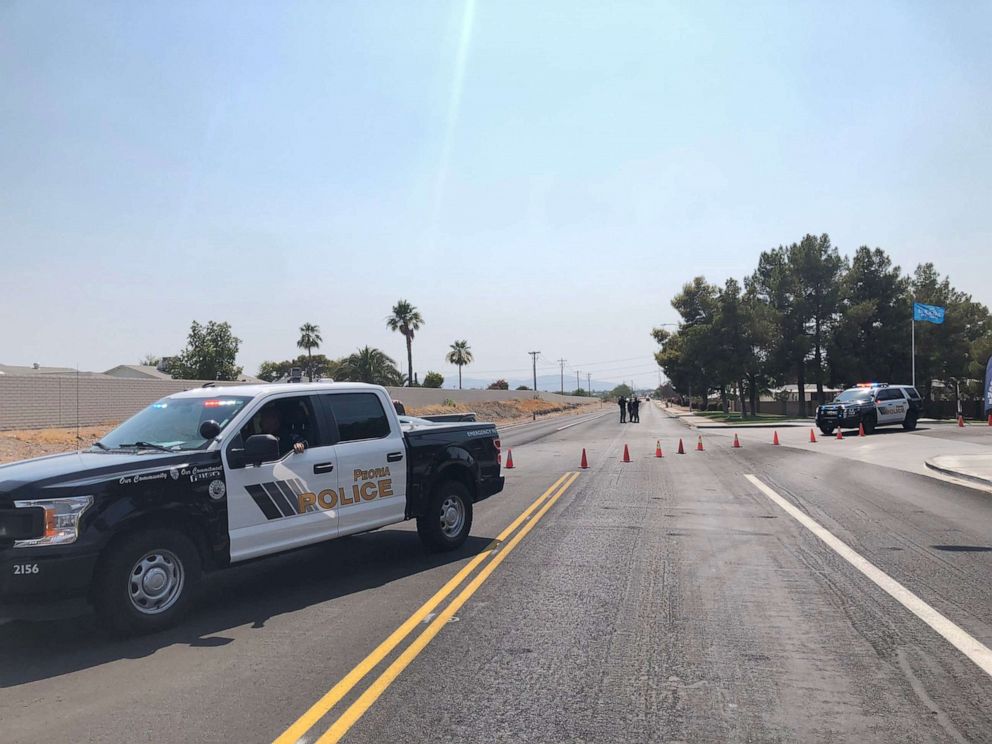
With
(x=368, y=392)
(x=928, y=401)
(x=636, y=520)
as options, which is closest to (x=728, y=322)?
(x=928, y=401)

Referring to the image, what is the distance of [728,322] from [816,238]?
1026 centimetres

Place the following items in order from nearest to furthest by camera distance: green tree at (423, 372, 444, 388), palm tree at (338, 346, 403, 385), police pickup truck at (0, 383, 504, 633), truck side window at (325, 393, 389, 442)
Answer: police pickup truck at (0, 383, 504, 633) → truck side window at (325, 393, 389, 442) → palm tree at (338, 346, 403, 385) → green tree at (423, 372, 444, 388)

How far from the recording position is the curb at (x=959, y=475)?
1517cm

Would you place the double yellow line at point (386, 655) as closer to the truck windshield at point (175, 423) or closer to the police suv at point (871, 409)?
the truck windshield at point (175, 423)

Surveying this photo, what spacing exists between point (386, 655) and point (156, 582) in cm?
205

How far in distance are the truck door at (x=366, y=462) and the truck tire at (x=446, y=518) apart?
427 mm

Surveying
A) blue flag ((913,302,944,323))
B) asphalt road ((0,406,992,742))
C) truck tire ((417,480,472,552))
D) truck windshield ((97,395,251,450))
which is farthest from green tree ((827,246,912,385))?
truck windshield ((97,395,251,450))

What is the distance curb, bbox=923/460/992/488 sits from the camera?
1517 cm

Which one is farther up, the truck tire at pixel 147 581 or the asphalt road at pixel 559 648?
the truck tire at pixel 147 581

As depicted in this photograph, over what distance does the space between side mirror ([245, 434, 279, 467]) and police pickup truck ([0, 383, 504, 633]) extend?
0.01 metres

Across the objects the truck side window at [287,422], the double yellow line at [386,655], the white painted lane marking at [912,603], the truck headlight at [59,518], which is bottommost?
the white painted lane marking at [912,603]

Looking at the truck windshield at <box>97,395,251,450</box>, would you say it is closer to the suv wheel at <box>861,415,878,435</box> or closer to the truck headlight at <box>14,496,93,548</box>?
the truck headlight at <box>14,496,93,548</box>

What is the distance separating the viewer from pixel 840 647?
5.52 metres

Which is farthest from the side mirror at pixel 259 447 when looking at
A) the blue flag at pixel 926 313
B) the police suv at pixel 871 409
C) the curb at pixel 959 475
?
the blue flag at pixel 926 313
